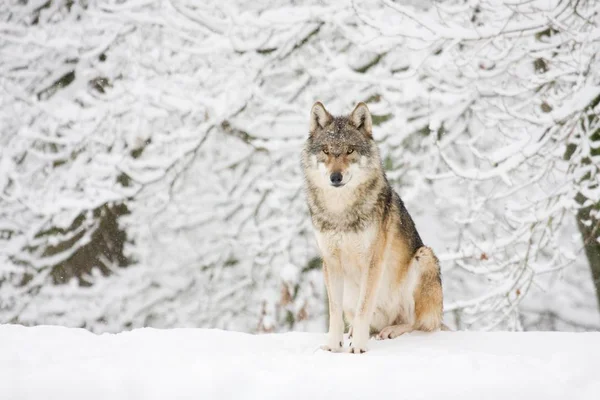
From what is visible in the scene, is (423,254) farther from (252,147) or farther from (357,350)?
(252,147)

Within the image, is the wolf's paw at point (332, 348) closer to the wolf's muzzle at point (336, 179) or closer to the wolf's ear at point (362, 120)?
the wolf's muzzle at point (336, 179)

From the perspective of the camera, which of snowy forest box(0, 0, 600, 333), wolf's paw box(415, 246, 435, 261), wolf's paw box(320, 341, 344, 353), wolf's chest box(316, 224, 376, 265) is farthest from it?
snowy forest box(0, 0, 600, 333)

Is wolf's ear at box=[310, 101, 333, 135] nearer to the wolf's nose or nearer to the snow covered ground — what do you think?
the wolf's nose

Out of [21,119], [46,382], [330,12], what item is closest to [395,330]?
[46,382]

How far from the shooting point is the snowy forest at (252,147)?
6824 mm

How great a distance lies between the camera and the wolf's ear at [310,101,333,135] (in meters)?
4.38

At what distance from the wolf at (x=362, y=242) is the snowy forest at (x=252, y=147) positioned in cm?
223

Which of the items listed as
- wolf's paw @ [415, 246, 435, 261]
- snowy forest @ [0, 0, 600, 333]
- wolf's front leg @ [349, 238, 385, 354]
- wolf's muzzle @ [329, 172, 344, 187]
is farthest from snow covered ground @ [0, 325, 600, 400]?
snowy forest @ [0, 0, 600, 333]

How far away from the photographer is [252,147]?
934 cm

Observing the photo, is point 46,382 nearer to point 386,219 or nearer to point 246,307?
point 386,219

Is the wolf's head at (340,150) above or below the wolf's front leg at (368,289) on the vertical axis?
above

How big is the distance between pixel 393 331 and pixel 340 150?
1.33 meters

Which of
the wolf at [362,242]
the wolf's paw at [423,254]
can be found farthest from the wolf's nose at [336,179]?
the wolf's paw at [423,254]

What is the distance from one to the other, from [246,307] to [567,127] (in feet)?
19.8
